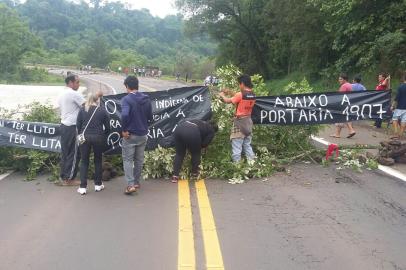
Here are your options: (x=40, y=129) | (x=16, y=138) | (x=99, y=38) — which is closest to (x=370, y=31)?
(x=40, y=129)

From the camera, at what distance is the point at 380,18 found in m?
22.8

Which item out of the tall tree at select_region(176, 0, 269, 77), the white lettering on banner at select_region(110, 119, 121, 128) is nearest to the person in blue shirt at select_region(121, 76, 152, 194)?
the white lettering on banner at select_region(110, 119, 121, 128)

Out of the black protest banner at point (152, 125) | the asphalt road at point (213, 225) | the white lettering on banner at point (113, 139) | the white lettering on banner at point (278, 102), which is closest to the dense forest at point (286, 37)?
the white lettering on banner at point (278, 102)

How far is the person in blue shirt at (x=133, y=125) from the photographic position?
24.7 ft

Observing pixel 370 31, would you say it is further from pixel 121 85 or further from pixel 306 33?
pixel 121 85

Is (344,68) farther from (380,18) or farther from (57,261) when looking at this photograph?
(57,261)

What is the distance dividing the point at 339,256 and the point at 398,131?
874 centimetres

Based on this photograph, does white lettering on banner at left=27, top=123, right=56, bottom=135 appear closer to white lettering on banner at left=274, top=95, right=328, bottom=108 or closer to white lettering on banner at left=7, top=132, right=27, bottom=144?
white lettering on banner at left=7, top=132, right=27, bottom=144

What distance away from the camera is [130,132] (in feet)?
24.8

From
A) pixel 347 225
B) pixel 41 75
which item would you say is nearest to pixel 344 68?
pixel 347 225

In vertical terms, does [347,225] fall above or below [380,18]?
below

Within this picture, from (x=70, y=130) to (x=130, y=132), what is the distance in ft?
4.16

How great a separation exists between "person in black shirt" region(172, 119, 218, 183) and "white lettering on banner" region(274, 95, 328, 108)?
197 cm

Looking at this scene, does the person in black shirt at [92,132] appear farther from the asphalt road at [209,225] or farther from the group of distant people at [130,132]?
the asphalt road at [209,225]
